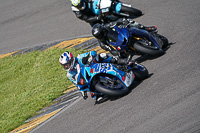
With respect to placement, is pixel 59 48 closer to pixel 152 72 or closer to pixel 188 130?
pixel 152 72

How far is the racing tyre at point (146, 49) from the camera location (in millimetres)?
8984

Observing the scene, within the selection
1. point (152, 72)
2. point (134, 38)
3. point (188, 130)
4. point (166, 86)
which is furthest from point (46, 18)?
point (188, 130)

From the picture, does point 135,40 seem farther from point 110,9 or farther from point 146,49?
point 110,9

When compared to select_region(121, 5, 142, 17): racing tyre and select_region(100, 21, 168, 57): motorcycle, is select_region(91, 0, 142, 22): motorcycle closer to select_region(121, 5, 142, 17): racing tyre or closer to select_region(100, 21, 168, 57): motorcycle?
select_region(121, 5, 142, 17): racing tyre

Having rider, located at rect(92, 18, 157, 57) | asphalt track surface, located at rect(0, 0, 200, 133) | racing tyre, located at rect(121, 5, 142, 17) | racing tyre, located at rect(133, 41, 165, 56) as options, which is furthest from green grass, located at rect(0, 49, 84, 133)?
racing tyre, located at rect(133, 41, 165, 56)

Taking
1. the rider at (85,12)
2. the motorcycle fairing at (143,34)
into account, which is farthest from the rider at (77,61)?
the rider at (85,12)

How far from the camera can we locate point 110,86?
8.18 metres

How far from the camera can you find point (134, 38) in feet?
30.8

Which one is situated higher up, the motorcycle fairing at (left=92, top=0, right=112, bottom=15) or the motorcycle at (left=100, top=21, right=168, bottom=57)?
the motorcycle fairing at (left=92, top=0, right=112, bottom=15)

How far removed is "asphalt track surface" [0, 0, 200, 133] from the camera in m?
6.65

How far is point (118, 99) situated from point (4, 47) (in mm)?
8691

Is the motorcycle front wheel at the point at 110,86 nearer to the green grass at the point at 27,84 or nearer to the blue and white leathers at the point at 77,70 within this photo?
the blue and white leathers at the point at 77,70

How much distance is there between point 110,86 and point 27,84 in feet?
16.4

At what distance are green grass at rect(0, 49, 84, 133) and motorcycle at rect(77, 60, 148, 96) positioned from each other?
2.55 meters
